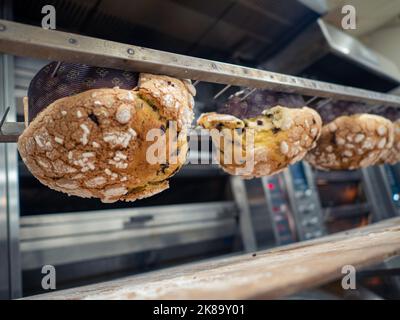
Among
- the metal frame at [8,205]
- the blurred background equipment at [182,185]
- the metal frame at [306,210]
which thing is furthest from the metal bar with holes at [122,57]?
the metal frame at [306,210]

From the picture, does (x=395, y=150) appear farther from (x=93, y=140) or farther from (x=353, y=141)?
(x=93, y=140)

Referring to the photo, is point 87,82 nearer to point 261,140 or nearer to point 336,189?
point 261,140

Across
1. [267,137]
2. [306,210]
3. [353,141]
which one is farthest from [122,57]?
[306,210]

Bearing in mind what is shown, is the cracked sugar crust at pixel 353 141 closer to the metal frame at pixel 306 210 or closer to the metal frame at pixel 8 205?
the metal frame at pixel 306 210

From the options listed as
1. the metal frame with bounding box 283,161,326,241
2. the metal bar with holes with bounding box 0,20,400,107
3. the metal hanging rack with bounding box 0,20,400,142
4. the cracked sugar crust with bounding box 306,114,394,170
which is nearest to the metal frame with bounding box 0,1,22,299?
the metal hanging rack with bounding box 0,20,400,142

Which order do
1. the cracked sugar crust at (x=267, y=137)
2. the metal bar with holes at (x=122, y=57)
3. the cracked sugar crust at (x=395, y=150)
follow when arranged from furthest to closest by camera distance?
1. the cracked sugar crust at (x=395, y=150)
2. the cracked sugar crust at (x=267, y=137)
3. the metal bar with holes at (x=122, y=57)

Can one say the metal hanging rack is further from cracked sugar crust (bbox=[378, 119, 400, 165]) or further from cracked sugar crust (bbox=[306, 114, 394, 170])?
cracked sugar crust (bbox=[378, 119, 400, 165])

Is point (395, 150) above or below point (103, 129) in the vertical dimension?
above
